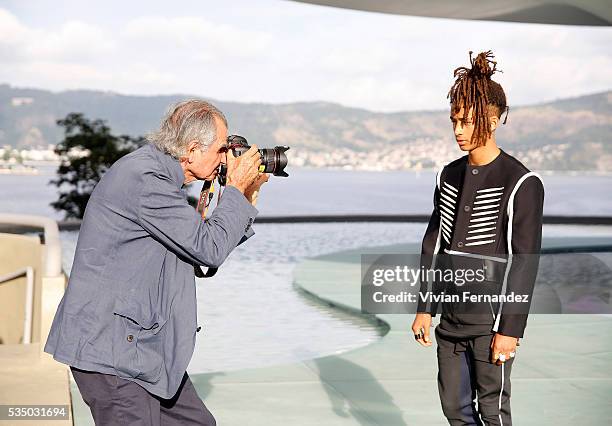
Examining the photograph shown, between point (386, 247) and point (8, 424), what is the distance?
10.4m

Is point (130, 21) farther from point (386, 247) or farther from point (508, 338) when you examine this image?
point (508, 338)

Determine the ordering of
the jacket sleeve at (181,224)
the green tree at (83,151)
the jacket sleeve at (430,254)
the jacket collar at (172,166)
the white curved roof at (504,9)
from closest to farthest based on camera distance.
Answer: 1. the jacket sleeve at (181,224)
2. the jacket collar at (172,166)
3. the jacket sleeve at (430,254)
4. the white curved roof at (504,9)
5. the green tree at (83,151)

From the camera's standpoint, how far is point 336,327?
28.3 ft

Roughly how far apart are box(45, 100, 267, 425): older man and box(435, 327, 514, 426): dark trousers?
3.25 feet

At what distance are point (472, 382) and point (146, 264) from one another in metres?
1.30

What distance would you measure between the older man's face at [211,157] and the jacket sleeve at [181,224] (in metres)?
0.10

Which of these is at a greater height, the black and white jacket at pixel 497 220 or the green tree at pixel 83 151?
the black and white jacket at pixel 497 220

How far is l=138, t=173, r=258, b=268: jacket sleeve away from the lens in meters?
2.75

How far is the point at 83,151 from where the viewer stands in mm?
24266

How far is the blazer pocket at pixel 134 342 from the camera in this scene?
2771 millimetres

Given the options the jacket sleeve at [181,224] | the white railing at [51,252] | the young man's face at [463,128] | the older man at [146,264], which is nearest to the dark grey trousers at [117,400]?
the older man at [146,264]

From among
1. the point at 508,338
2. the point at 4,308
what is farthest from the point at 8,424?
the point at 4,308

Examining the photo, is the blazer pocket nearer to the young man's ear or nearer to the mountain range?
the young man's ear

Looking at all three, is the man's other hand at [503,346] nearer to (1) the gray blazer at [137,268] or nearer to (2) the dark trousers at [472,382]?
(2) the dark trousers at [472,382]
